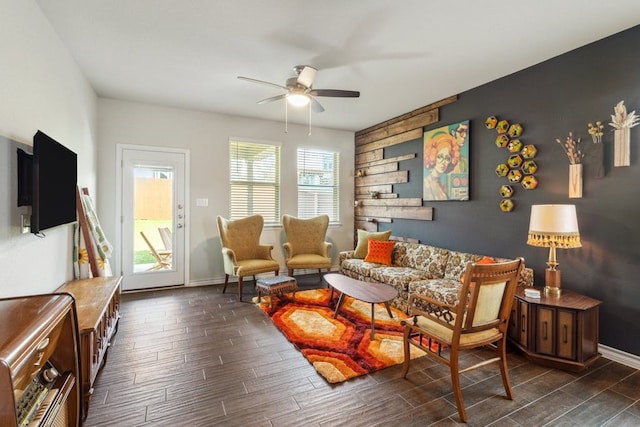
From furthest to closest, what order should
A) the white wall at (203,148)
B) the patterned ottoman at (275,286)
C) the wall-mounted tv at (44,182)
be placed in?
the white wall at (203,148), the patterned ottoman at (275,286), the wall-mounted tv at (44,182)

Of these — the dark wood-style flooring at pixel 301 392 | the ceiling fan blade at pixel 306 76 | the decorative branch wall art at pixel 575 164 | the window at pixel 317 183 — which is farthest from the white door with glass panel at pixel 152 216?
the decorative branch wall art at pixel 575 164

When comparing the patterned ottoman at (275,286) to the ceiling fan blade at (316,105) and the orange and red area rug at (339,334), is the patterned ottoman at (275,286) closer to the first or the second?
the orange and red area rug at (339,334)

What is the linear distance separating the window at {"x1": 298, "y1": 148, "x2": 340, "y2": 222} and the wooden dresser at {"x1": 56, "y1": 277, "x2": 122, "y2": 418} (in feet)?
11.0

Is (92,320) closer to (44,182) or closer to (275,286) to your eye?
(44,182)

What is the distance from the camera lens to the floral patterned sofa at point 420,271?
3.22 metres

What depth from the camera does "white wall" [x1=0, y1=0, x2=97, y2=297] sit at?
5.92ft

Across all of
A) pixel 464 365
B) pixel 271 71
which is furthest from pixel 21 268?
pixel 464 365

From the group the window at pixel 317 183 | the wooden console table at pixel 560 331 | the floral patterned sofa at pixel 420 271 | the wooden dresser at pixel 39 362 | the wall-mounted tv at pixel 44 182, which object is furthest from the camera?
the window at pixel 317 183

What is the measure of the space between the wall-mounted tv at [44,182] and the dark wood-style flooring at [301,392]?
1.24 metres

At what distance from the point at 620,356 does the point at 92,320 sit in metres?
4.09

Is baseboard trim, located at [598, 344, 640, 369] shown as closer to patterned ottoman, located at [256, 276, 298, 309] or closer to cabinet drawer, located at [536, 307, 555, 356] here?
cabinet drawer, located at [536, 307, 555, 356]

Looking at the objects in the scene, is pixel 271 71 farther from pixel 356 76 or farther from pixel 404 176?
pixel 404 176

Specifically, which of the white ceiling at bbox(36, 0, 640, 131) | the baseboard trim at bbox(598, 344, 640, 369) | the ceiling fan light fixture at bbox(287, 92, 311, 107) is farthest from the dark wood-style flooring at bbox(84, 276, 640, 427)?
the white ceiling at bbox(36, 0, 640, 131)

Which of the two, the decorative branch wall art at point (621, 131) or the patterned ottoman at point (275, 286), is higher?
the decorative branch wall art at point (621, 131)
